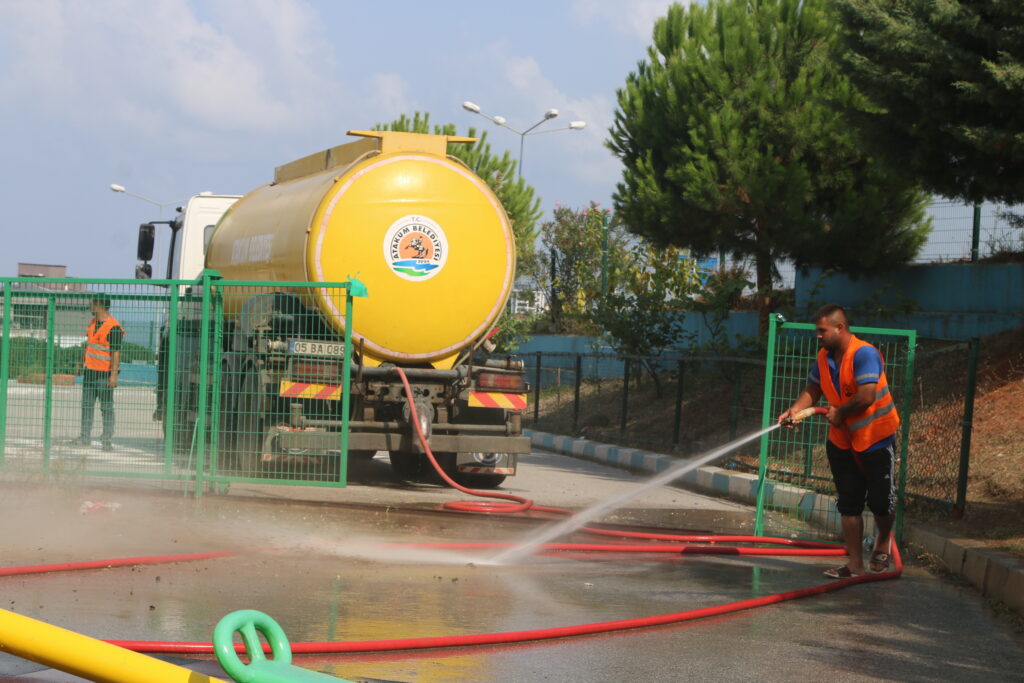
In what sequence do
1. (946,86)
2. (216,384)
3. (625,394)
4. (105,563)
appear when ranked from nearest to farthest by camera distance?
(105,563), (216,384), (946,86), (625,394)

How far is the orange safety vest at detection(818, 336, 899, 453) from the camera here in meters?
7.54

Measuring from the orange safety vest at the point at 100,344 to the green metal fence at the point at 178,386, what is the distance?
0.08 metres

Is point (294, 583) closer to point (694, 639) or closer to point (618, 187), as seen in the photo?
point (694, 639)

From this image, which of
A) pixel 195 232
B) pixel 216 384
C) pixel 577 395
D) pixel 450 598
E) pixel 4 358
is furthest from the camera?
pixel 577 395

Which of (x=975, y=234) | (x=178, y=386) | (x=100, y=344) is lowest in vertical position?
(x=178, y=386)

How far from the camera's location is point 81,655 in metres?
2.14

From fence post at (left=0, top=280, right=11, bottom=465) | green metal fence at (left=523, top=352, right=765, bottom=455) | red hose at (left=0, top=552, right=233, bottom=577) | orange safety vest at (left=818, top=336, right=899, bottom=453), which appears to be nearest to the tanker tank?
fence post at (left=0, top=280, right=11, bottom=465)

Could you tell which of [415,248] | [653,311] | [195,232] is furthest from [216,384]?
[653,311]

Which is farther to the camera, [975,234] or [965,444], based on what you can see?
[975,234]

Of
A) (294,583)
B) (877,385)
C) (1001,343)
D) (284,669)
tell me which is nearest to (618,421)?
(1001,343)

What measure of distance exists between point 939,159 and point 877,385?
535 centimetres

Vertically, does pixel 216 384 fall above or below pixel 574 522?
above

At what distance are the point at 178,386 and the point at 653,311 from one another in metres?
10.5

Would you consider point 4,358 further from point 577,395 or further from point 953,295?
point 953,295
